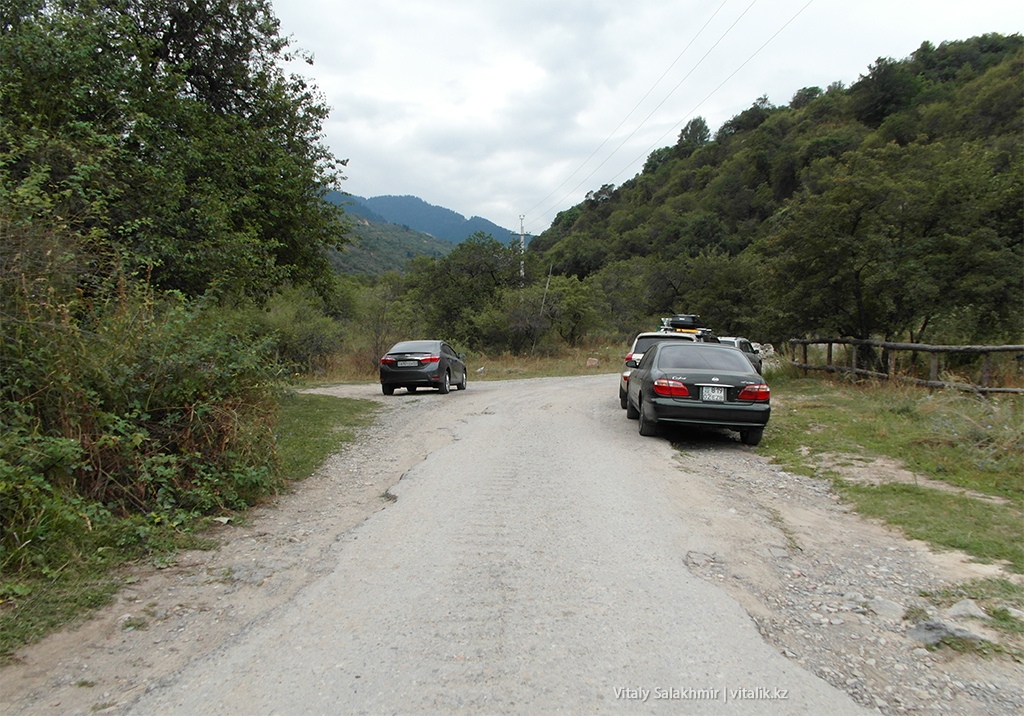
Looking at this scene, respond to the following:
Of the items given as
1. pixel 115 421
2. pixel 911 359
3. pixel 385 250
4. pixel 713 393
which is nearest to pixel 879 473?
pixel 713 393

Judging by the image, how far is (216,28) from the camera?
14430 mm

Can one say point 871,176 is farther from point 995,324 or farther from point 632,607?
point 632,607

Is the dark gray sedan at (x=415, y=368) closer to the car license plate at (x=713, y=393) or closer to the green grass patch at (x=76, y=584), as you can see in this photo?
the car license plate at (x=713, y=393)

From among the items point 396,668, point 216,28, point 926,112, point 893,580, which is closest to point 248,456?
point 396,668

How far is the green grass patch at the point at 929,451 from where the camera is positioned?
5488 millimetres

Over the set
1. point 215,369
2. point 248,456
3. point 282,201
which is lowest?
point 248,456

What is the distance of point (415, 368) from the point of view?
1797cm

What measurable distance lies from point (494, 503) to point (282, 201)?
1002 cm

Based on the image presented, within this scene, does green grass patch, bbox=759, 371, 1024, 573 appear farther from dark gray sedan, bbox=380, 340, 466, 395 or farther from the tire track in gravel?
dark gray sedan, bbox=380, 340, 466, 395

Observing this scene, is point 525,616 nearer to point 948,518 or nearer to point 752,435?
point 948,518

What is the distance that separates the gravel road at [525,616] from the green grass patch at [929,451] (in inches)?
17.3

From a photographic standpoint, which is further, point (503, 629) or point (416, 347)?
point (416, 347)

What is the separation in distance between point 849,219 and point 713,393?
10427 millimetres

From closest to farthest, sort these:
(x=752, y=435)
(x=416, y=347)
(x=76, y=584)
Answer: (x=76, y=584) → (x=752, y=435) → (x=416, y=347)
